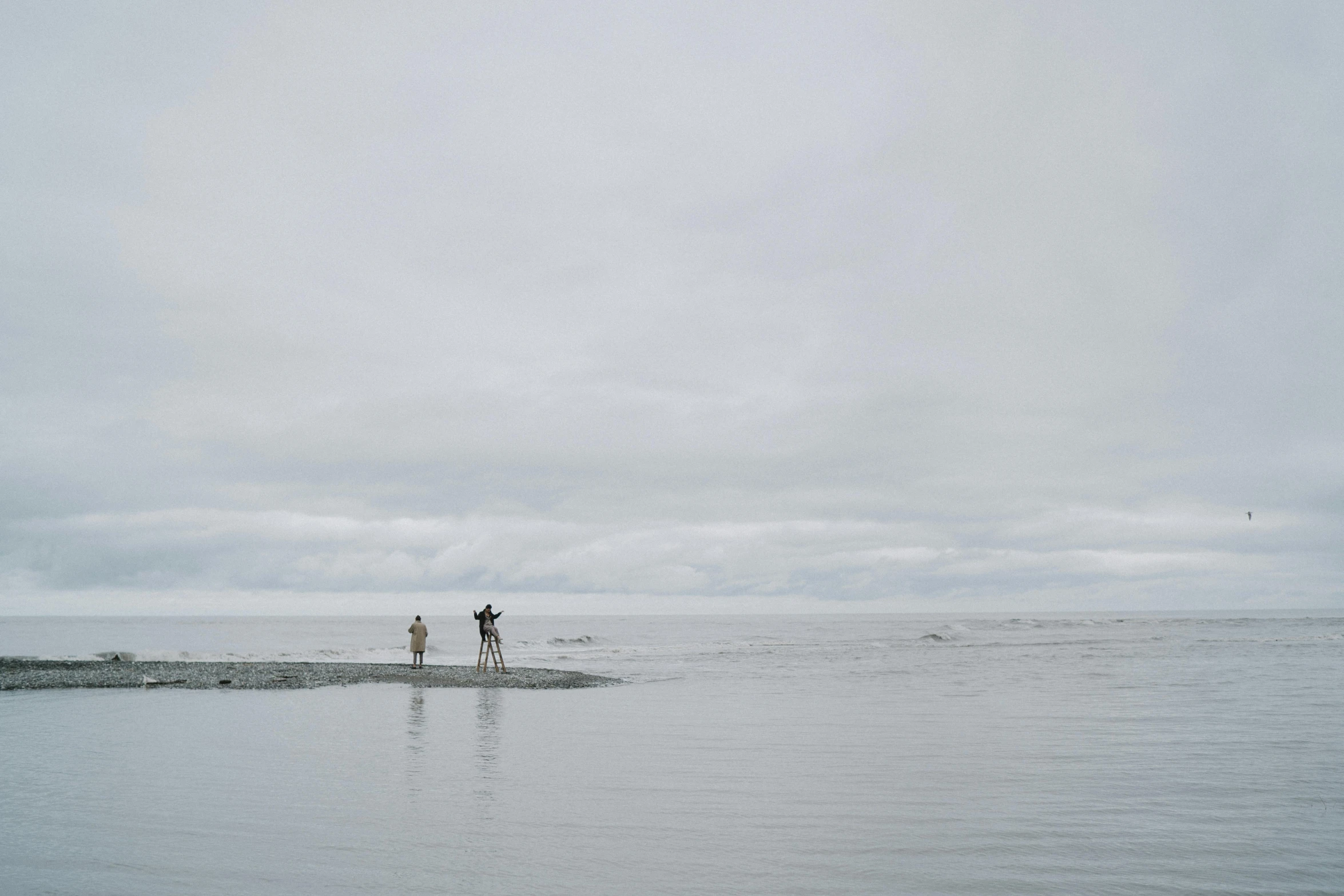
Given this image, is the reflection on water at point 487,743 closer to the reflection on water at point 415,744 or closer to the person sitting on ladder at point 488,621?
the reflection on water at point 415,744

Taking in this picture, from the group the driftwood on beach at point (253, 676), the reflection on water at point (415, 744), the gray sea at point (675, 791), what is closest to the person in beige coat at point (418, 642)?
the driftwood on beach at point (253, 676)

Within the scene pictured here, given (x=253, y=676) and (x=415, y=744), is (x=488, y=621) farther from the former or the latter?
(x=415, y=744)

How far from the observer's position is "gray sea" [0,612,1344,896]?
9.19 metres

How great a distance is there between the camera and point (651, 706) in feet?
86.0

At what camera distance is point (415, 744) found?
58.6 ft

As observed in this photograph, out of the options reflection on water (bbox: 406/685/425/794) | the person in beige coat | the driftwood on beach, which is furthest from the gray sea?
the person in beige coat

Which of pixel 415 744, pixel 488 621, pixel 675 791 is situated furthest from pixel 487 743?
pixel 488 621

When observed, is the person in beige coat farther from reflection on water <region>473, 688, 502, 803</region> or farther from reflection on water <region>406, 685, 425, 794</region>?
reflection on water <region>406, 685, 425, 794</region>

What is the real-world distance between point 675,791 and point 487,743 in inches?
250

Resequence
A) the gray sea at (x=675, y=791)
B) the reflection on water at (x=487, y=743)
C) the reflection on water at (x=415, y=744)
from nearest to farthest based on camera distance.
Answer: the gray sea at (x=675, y=791) < the reflection on water at (x=487, y=743) < the reflection on water at (x=415, y=744)

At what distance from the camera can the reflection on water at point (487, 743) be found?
13.5m

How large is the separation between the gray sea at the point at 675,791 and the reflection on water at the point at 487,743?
0.36 feet

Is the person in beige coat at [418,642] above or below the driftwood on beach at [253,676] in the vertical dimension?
above

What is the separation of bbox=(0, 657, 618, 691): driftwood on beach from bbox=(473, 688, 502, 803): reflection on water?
5.25 m
